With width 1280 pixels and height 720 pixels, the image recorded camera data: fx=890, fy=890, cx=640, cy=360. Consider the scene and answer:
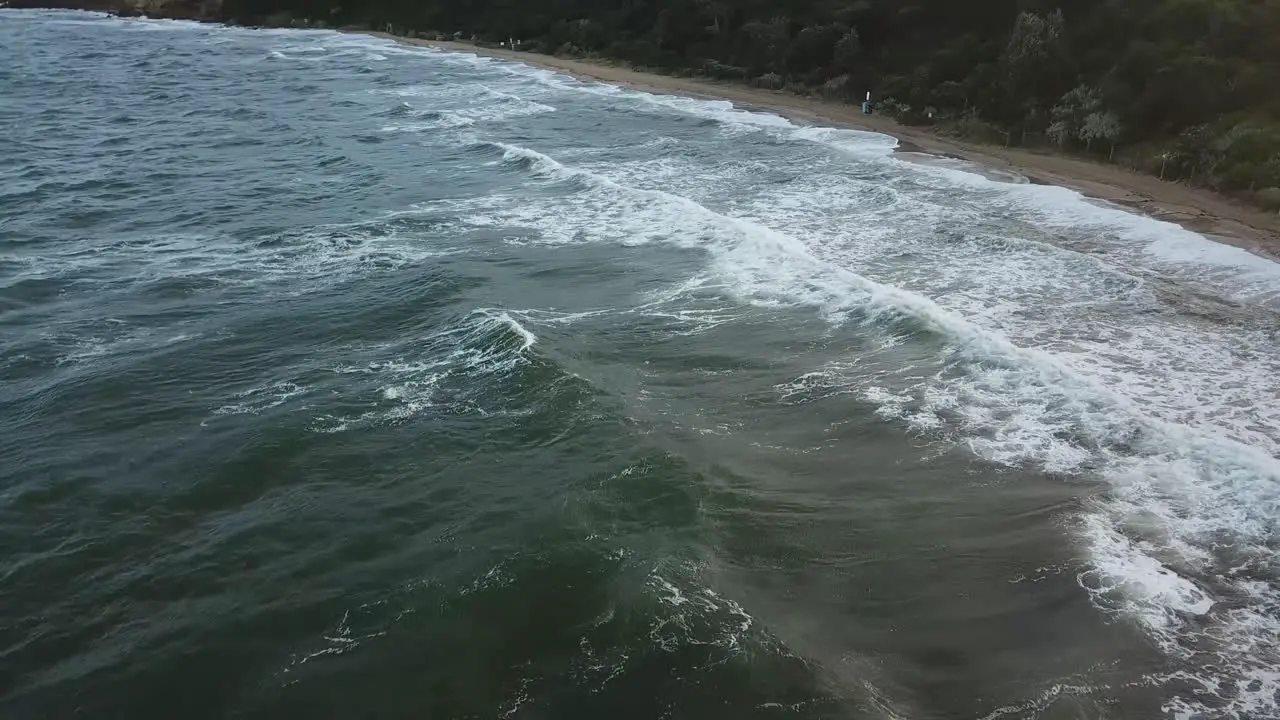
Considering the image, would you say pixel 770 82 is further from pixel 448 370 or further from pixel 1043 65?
pixel 448 370

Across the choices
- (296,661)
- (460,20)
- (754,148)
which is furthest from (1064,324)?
(460,20)

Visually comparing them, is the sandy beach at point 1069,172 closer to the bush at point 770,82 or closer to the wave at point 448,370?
the bush at point 770,82

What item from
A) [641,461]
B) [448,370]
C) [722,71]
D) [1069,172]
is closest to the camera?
[641,461]

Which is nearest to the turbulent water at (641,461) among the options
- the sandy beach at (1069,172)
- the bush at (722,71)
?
the sandy beach at (1069,172)

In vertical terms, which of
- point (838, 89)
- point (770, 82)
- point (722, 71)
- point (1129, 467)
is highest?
point (722, 71)

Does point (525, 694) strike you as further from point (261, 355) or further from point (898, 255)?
point (898, 255)

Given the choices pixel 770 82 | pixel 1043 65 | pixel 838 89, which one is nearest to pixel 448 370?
pixel 1043 65
